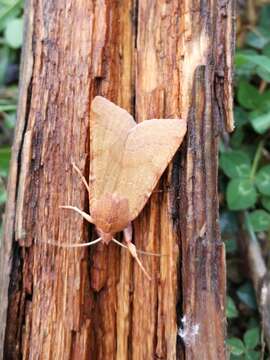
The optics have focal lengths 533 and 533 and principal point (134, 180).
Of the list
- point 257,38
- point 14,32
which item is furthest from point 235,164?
point 14,32

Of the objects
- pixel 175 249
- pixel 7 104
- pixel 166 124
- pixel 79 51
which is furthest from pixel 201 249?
pixel 7 104

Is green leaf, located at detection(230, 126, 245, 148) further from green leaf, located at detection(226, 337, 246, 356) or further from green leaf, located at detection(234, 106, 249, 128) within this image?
green leaf, located at detection(226, 337, 246, 356)

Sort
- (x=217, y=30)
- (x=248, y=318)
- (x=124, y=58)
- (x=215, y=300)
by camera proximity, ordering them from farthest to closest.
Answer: (x=248, y=318) → (x=124, y=58) → (x=217, y=30) → (x=215, y=300)

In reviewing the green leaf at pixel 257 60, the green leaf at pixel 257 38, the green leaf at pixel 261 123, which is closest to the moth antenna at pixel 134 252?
the green leaf at pixel 261 123

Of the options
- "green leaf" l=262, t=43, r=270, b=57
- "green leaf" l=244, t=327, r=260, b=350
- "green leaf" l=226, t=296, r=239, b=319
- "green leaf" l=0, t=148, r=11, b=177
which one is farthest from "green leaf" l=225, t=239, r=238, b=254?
"green leaf" l=0, t=148, r=11, b=177

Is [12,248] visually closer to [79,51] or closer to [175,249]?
[175,249]

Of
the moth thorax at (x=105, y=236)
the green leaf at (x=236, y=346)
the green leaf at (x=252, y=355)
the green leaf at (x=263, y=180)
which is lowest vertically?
the green leaf at (x=252, y=355)

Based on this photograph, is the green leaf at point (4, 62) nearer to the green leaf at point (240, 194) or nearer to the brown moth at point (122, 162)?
the brown moth at point (122, 162)
